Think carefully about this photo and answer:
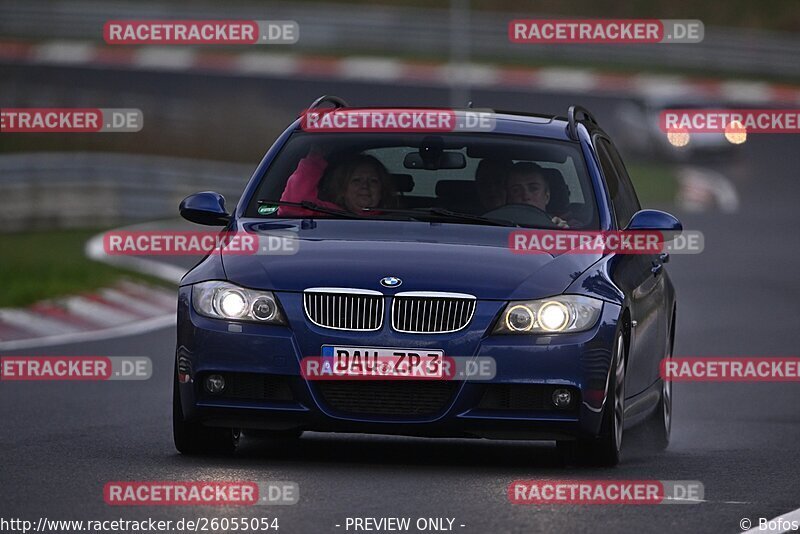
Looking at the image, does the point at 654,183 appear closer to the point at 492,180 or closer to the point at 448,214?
the point at 492,180

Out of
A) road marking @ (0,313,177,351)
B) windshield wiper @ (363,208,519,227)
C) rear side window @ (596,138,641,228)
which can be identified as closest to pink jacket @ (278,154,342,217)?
windshield wiper @ (363,208,519,227)

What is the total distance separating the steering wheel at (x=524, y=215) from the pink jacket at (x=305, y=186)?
763 mm

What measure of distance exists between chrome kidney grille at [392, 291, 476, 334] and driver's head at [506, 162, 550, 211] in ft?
4.28

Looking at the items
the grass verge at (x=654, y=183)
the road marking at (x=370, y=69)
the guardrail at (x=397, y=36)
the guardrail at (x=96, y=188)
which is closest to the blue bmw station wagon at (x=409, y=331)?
the guardrail at (x=96, y=188)

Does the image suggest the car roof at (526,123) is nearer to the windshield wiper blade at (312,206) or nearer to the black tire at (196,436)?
the windshield wiper blade at (312,206)

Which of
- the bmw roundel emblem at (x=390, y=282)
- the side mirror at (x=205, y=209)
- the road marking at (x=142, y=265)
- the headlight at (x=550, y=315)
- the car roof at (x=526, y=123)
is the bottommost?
the headlight at (x=550, y=315)

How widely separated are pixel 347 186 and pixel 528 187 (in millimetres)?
879

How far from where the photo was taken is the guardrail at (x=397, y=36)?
5341cm

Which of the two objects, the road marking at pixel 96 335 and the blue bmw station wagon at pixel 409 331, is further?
the road marking at pixel 96 335

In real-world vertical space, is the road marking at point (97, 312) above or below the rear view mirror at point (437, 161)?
below

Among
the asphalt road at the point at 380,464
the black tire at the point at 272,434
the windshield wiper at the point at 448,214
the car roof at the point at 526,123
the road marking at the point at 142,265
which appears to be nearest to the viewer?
the asphalt road at the point at 380,464

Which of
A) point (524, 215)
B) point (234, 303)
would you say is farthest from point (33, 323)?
point (234, 303)

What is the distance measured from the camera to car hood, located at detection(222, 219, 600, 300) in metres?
8.62

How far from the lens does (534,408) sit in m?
8.62
